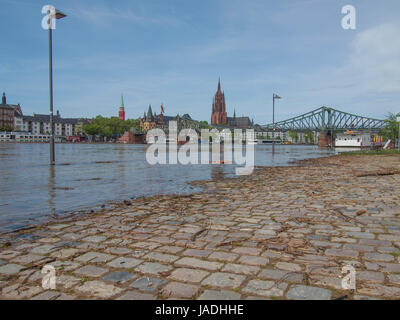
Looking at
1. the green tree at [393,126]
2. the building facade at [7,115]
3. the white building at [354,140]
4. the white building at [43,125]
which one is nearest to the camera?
Answer: the green tree at [393,126]

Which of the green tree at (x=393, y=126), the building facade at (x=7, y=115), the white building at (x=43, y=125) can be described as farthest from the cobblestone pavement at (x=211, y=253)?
the white building at (x=43, y=125)

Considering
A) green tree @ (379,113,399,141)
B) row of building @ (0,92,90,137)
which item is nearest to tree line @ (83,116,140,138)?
row of building @ (0,92,90,137)

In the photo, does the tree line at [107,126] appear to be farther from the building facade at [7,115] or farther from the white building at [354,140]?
the white building at [354,140]

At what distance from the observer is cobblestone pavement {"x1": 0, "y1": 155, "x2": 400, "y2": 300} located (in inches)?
112

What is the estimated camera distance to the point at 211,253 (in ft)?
12.6

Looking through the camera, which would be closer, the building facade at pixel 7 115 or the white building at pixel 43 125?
the building facade at pixel 7 115

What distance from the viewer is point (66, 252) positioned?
389 cm

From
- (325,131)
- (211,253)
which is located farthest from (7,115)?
(211,253)

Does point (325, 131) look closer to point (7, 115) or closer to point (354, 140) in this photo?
point (354, 140)

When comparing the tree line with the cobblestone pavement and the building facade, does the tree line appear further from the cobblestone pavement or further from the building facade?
the cobblestone pavement

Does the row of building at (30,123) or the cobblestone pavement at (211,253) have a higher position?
the row of building at (30,123)

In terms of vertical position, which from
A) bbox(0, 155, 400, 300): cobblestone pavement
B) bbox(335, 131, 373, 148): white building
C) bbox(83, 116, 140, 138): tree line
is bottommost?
bbox(0, 155, 400, 300): cobblestone pavement

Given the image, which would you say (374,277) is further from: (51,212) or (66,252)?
(51,212)

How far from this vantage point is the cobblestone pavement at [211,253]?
112 inches
